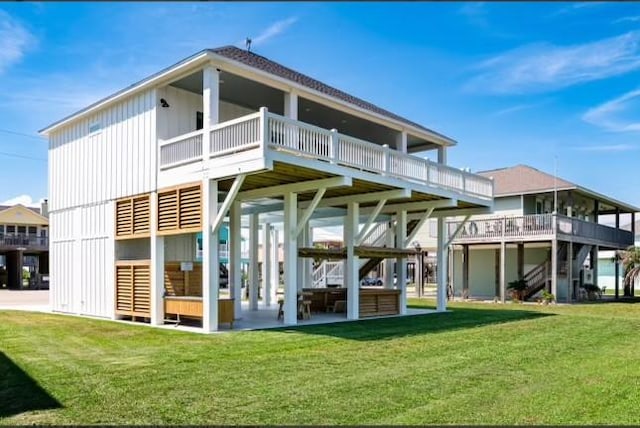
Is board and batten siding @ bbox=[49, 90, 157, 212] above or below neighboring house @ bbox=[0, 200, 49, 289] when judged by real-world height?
above

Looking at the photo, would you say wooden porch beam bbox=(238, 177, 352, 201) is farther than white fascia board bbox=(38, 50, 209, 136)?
Yes

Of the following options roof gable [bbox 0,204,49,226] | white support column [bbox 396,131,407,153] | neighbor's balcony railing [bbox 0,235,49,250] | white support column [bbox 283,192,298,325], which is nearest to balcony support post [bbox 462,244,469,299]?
white support column [bbox 396,131,407,153]

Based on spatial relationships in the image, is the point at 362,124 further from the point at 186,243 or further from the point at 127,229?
the point at 127,229

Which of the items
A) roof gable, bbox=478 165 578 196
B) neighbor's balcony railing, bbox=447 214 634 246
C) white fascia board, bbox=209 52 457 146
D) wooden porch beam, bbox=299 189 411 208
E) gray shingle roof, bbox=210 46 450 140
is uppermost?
gray shingle roof, bbox=210 46 450 140

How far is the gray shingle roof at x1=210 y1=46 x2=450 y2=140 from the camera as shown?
1333 centimetres

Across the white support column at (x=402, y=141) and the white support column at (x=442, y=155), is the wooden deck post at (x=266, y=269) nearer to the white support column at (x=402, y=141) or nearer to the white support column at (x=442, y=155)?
the white support column at (x=402, y=141)

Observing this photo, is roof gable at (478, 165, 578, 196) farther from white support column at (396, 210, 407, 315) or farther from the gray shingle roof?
white support column at (396, 210, 407, 315)

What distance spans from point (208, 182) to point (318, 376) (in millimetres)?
6215

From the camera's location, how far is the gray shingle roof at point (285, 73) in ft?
43.7

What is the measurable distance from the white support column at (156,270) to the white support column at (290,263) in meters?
3.08

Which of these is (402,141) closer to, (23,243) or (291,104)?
(291,104)

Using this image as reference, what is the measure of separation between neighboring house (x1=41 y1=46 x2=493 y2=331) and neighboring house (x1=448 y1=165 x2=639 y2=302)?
6.67 m

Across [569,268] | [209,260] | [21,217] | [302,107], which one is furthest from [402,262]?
[21,217]

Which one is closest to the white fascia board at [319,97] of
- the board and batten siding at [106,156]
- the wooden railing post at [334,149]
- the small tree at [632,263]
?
the wooden railing post at [334,149]
